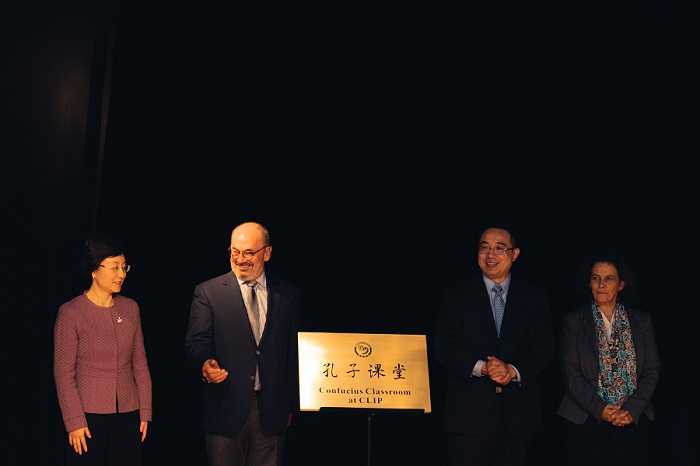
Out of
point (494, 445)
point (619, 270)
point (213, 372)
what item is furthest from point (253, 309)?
point (619, 270)

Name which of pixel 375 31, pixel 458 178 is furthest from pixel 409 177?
pixel 375 31

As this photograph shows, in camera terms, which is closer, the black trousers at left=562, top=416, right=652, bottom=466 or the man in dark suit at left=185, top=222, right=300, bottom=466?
the man in dark suit at left=185, top=222, right=300, bottom=466

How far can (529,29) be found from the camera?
20.1 ft

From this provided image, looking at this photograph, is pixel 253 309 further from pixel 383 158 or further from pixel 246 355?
pixel 383 158

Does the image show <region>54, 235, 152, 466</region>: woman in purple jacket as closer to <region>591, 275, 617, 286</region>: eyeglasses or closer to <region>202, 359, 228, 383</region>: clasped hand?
<region>202, 359, 228, 383</region>: clasped hand

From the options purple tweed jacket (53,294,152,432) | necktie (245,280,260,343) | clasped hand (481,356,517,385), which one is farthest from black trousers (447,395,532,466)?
purple tweed jacket (53,294,152,432)

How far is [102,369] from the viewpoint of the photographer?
14.8ft

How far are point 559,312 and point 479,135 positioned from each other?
1.20 metres

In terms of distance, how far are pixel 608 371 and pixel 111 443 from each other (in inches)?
96.7

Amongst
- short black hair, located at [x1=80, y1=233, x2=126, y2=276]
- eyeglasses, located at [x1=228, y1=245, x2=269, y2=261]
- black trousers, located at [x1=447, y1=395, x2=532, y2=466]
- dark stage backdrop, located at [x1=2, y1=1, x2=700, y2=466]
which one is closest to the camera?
short black hair, located at [x1=80, y1=233, x2=126, y2=276]

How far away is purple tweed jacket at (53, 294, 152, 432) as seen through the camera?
14.5ft

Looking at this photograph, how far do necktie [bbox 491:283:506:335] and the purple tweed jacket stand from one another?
1.74 metres

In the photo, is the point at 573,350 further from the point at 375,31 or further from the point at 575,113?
the point at 375,31

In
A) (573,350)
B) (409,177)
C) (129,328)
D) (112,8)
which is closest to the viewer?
(129,328)
